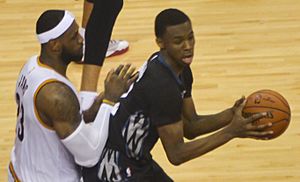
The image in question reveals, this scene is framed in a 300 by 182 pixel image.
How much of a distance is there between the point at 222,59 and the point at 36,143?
124 inches

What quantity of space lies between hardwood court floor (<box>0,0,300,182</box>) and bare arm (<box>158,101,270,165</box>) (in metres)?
1.39

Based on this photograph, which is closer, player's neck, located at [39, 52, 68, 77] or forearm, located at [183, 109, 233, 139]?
player's neck, located at [39, 52, 68, 77]

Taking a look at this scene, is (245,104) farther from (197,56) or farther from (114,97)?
(197,56)

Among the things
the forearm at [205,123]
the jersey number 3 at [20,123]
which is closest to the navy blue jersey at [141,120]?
the forearm at [205,123]

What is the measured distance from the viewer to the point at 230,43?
22.7 feet

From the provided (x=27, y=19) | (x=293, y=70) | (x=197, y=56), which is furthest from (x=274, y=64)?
(x=27, y=19)

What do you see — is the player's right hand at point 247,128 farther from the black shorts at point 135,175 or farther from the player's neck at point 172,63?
the black shorts at point 135,175

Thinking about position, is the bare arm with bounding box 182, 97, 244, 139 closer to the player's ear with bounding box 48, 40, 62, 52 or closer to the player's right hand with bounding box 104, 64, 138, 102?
the player's right hand with bounding box 104, 64, 138, 102

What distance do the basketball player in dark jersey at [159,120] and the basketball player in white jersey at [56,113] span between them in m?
0.08

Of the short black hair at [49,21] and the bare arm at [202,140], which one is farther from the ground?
the short black hair at [49,21]

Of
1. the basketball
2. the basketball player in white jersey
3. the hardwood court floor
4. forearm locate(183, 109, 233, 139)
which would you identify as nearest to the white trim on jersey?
the basketball player in white jersey

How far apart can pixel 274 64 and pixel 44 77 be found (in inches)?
125

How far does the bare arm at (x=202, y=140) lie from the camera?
361cm

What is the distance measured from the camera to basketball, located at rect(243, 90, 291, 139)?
3711mm
